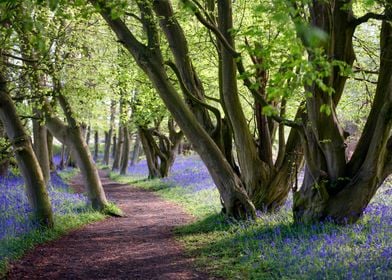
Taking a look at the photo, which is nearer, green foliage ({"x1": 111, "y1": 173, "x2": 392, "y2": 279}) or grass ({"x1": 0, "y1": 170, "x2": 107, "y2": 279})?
green foliage ({"x1": 111, "y1": 173, "x2": 392, "y2": 279})

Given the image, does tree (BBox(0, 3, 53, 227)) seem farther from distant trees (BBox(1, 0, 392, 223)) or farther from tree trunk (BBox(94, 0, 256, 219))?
tree trunk (BBox(94, 0, 256, 219))

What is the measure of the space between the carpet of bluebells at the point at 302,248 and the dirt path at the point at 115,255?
0.65m

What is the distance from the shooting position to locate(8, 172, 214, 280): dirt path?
710 centimetres

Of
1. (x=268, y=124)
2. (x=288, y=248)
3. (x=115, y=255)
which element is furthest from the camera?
(x=268, y=124)

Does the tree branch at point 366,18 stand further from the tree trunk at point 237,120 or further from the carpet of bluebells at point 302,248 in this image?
the carpet of bluebells at point 302,248

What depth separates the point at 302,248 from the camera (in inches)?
257

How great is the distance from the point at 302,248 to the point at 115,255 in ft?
12.1

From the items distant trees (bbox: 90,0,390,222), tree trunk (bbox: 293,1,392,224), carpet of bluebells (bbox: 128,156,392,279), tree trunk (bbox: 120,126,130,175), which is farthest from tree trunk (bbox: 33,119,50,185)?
tree trunk (bbox: 120,126,130,175)

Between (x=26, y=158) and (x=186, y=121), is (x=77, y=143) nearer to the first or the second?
(x=26, y=158)

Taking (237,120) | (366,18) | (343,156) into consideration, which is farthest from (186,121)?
(366,18)

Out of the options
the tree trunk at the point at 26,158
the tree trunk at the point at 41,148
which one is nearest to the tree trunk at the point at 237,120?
the tree trunk at the point at 26,158

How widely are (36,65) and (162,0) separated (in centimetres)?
318

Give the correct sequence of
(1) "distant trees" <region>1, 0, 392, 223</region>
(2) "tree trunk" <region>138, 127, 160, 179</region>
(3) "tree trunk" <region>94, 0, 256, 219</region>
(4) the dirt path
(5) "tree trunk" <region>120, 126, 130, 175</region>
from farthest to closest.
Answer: (5) "tree trunk" <region>120, 126, 130, 175</region>
(2) "tree trunk" <region>138, 127, 160, 179</region>
(3) "tree trunk" <region>94, 0, 256, 219</region>
(4) the dirt path
(1) "distant trees" <region>1, 0, 392, 223</region>

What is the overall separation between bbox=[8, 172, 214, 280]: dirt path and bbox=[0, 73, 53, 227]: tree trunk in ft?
2.59
